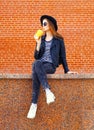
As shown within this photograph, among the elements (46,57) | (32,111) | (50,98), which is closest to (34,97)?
(32,111)

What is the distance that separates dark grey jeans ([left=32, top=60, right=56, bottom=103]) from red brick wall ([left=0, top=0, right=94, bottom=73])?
4185mm

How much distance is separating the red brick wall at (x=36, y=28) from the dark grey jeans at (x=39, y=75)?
13.7 feet

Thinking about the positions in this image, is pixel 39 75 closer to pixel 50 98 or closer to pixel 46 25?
pixel 50 98

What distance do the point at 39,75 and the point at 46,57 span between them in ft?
1.21

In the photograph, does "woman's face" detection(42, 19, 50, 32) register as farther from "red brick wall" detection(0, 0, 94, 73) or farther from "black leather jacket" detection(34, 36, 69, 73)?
"red brick wall" detection(0, 0, 94, 73)

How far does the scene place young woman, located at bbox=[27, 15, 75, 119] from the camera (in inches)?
225

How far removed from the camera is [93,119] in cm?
587

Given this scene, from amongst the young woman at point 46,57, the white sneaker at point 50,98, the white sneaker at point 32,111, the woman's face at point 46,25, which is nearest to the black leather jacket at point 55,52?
the young woman at point 46,57

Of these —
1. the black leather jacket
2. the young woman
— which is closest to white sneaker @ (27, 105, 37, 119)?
the young woman

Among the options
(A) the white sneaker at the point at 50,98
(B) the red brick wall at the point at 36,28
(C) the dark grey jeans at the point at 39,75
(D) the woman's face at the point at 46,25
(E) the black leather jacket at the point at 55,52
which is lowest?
(B) the red brick wall at the point at 36,28

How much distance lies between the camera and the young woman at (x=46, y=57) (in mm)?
5715

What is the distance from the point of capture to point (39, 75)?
571 cm

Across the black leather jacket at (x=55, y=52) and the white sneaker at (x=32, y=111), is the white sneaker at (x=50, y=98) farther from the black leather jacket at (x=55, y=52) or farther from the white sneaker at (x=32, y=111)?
the black leather jacket at (x=55, y=52)

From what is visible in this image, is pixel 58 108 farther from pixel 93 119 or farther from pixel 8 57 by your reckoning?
pixel 8 57
